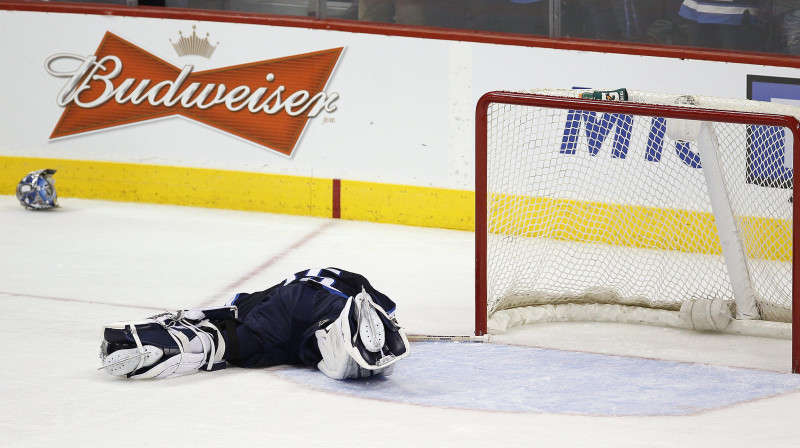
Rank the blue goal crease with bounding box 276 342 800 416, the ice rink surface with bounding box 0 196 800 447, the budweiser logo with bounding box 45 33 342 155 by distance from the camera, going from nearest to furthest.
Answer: the ice rink surface with bounding box 0 196 800 447
the blue goal crease with bounding box 276 342 800 416
the budweiser logo with bounding box 45 33 342 155

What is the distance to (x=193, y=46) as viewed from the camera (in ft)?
23.8

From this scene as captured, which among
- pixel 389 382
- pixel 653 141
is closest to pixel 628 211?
pixel 653 141

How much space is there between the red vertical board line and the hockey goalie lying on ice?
8.47ft

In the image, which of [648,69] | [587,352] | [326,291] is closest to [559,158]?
[648,69]

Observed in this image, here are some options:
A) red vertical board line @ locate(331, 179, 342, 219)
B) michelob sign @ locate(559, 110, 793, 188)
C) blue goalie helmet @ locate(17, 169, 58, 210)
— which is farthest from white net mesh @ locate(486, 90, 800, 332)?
blue goalie helmet @ locate(17, 169, 58, 210)

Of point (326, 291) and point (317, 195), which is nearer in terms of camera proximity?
point (326, 291)

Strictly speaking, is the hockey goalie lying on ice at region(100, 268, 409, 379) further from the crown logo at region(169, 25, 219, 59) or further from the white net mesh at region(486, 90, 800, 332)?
the crown logo at region(169, 25, 219, 59)

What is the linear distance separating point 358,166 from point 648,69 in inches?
66.3

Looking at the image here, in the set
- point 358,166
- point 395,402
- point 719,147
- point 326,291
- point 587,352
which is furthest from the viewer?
point 358,166

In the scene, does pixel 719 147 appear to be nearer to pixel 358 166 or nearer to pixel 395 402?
pixel 395 402

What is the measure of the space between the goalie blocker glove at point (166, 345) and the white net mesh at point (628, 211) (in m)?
1.21

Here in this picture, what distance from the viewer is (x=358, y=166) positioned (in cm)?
708

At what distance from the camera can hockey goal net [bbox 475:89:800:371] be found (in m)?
4.90

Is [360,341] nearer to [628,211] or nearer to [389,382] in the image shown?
[389,382]
